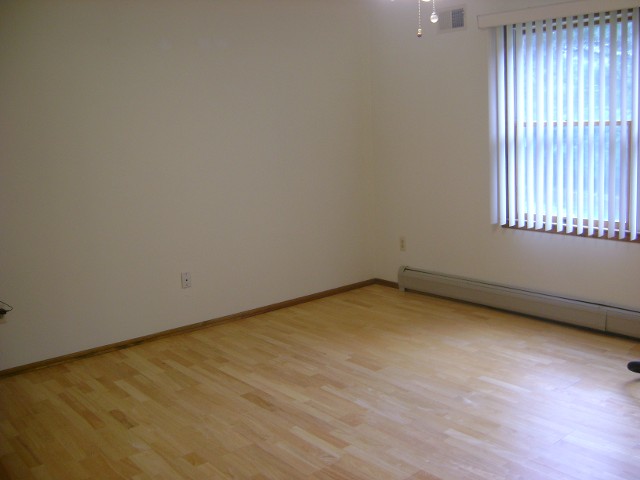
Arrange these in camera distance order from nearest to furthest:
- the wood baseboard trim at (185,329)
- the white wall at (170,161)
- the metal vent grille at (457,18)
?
1. the white wall at (170,161)
2. the wood baseboard trim at (185,329)
3. the metal vent grille at (457,18)

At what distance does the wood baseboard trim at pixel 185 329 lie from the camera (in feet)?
13.4

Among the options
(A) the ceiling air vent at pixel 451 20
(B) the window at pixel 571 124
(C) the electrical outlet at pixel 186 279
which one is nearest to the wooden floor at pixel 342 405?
(C) the electrical outlet at pixel 186 279

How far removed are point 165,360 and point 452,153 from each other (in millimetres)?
2502

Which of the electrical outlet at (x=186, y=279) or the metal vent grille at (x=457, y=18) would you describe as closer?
the electrical outlet at (x=186, y=279)

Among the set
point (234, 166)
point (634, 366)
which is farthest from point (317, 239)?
point (634, 366)

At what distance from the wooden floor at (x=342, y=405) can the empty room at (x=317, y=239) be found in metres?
0.02

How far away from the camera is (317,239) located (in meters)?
5.34

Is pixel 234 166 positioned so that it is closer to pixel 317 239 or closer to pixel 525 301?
pixel 317 239

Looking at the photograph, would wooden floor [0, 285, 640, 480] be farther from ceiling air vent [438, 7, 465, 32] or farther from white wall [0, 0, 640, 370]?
ceiling air vent [438, 7, 465, 32]

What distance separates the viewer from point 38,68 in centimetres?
390

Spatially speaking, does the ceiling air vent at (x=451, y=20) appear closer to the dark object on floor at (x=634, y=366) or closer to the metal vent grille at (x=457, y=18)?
the metal vent grille at (x=457, y=18)

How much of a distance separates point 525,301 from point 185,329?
7.62 ft

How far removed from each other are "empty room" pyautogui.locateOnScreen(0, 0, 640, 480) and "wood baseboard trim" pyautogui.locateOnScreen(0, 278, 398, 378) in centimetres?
1

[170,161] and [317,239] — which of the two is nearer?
[170,161]
